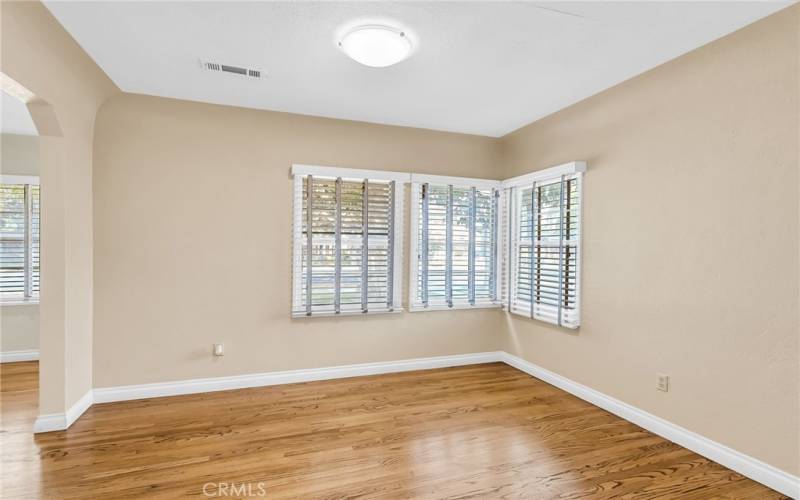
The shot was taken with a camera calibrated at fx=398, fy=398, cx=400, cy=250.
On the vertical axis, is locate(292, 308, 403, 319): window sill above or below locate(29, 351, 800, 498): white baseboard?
above

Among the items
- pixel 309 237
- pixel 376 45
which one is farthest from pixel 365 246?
pixel 376 45

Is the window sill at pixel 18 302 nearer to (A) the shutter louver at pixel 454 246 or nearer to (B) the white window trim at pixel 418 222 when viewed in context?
(B) the white window trim at pixel 418 222

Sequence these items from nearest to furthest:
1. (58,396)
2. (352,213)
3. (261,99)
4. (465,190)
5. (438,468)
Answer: (438,468) < (58,396) < (261,99) < (352,213) < (465,190)

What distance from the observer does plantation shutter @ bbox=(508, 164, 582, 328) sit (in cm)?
359

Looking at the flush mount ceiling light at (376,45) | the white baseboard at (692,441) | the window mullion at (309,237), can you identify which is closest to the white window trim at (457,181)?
the window mullion at (309,237)

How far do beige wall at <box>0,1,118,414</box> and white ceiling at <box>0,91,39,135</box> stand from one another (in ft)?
3.37

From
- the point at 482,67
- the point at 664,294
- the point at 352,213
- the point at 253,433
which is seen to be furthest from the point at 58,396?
the point at 664,294

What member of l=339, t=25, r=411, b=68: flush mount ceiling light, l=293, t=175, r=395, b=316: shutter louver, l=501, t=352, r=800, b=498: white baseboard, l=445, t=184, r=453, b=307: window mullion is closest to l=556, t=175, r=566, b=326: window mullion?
l=501, t=352, r=800, b=498: white baseboard

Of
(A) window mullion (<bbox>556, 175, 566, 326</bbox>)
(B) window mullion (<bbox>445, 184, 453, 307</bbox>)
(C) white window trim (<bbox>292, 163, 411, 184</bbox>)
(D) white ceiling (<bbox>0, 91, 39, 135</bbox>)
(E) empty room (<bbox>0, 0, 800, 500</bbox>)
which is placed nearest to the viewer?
(E) empty room (<bbox>0, 0, 800, 500</bbox>)

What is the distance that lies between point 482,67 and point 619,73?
1039mm

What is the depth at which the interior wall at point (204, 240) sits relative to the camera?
3334mm

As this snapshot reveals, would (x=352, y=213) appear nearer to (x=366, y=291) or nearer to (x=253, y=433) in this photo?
(x=366, y=291)

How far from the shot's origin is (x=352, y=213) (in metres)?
3.96

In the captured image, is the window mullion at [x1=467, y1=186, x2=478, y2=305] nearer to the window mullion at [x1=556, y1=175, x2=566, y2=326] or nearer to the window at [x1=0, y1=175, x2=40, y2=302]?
the window mullion at [x1=556, y1=175, x2=566, y2=326]
